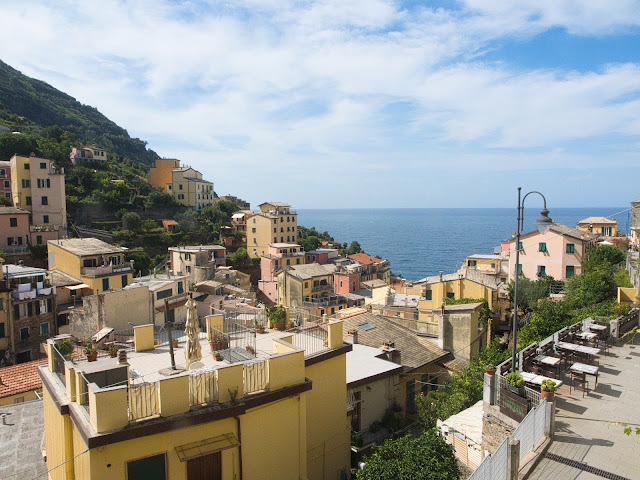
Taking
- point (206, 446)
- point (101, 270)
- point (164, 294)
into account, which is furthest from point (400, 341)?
point (101, 270)

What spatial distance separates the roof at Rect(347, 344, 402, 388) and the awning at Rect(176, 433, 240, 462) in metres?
5.35

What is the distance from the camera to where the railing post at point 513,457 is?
7125 mm

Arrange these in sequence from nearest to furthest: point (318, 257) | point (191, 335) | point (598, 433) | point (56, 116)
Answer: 1. point (191, 335)
2. point (598, 433)
3. point (318, 257)
4. point (56, 116)

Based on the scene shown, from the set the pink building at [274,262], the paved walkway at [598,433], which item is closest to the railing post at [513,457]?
the paved walkway at [598,433]

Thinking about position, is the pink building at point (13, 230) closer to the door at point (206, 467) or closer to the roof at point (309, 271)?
the roof at point (309, 271)

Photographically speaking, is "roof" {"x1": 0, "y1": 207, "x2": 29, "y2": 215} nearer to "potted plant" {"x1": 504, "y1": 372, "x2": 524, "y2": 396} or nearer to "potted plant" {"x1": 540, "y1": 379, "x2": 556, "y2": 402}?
"potted plant" {"x1": 504, "y1": 372, "x2": 524, "y2": 396}

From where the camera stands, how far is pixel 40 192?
178 feet

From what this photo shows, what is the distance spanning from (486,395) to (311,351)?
154 inches

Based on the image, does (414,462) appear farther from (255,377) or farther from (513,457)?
(255,377)

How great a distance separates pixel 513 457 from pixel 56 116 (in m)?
125

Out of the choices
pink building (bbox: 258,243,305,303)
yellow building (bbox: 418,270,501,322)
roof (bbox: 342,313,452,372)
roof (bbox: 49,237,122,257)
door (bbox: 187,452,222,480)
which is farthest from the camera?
pink building (bbox: 258,243,305,303)

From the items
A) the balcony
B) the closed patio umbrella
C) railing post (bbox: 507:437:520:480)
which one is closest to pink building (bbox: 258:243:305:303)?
the balcony

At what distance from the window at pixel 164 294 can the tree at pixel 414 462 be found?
24.1 meters

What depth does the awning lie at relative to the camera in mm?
6434
